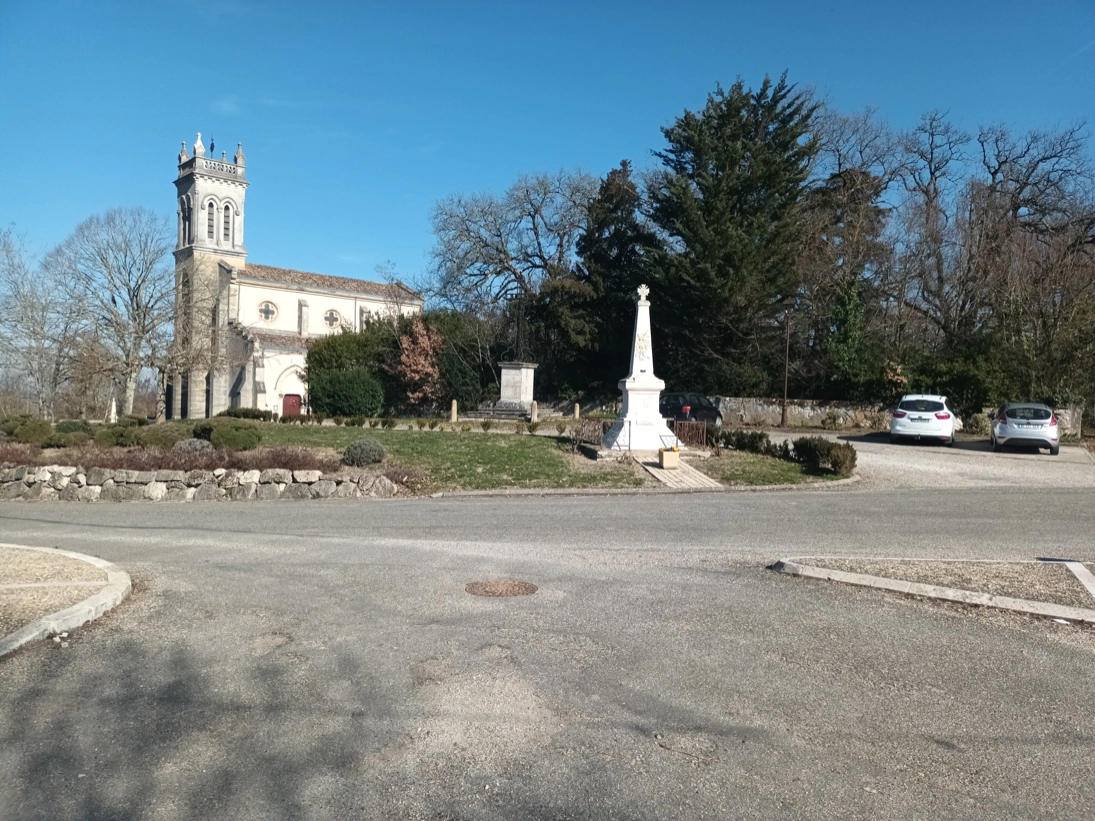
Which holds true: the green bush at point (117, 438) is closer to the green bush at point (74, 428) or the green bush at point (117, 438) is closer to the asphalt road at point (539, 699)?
the green bush at point (74, 428)

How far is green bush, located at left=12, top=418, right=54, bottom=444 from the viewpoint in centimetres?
1964

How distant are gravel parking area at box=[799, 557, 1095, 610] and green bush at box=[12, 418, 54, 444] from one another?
733 inches

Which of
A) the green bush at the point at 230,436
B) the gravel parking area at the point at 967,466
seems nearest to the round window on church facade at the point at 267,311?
the green bush at the point at 230,436

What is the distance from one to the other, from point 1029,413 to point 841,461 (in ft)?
28.3

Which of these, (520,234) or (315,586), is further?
(520,234)

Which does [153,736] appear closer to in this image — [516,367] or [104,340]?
[516,367]

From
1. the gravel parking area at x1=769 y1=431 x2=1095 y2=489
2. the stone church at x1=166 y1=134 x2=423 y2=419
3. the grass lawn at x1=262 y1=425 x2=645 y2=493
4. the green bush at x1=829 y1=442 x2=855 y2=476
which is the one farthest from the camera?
the stone church at x1=166 y1=134 x2=423 y2=419

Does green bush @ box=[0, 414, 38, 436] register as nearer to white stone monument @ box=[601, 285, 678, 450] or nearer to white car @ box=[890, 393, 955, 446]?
white stone monument @ box=[601, 285, 678, 450]

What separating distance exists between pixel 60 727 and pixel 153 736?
0.55 meters

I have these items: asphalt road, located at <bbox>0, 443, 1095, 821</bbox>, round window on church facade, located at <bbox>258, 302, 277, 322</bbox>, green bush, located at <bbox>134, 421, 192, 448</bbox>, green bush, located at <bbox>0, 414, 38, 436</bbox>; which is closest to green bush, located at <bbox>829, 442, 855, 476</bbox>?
asphalt road, located at <bbox>0, 443, 1095, 821</bbox>

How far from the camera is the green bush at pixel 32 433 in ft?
64.4

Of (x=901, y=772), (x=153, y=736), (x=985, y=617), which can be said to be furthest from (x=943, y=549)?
(x=153, y=736)

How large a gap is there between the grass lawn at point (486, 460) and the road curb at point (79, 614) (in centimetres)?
926

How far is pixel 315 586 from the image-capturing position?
7566 mm
